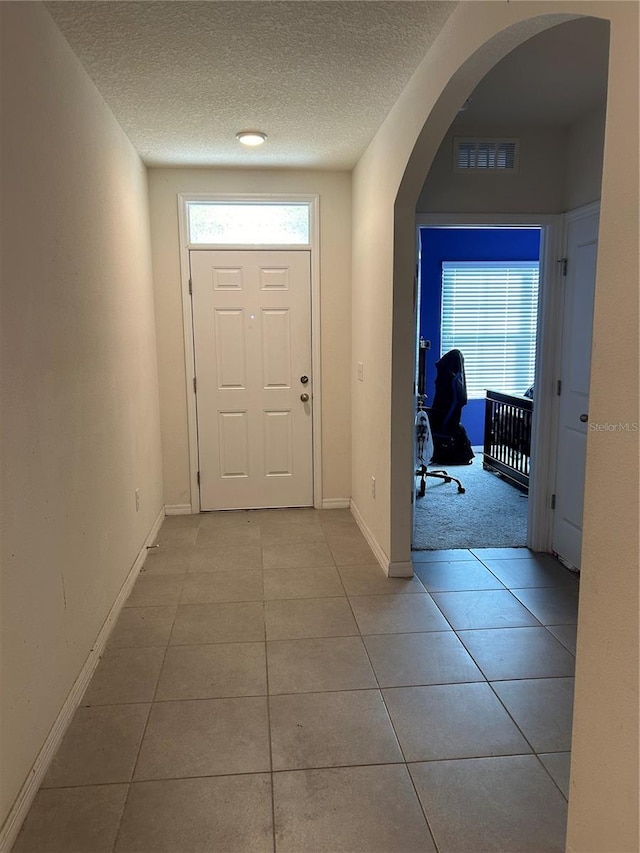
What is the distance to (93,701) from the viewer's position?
219 centimetres

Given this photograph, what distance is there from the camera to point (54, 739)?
1918mm

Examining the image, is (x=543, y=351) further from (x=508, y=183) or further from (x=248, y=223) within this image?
(x=248, y=223)

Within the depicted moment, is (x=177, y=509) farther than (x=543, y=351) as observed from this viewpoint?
Yes

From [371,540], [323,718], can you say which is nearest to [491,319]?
[371,540]

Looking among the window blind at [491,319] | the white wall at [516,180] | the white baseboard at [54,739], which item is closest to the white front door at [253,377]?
the white wall at [516,180]

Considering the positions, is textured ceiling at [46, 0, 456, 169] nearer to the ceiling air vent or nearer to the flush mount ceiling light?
the flush mount ceiling light

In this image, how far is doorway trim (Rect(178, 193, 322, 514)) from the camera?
13.8 ft

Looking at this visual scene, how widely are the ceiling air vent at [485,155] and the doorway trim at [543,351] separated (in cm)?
27

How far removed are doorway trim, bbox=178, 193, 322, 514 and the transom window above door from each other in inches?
1.1

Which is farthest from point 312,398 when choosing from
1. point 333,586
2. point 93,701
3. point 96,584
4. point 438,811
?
point 438,811

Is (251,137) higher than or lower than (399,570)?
higher

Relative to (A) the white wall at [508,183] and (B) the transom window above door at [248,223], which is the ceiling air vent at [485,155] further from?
(B) the transom window above door at [248,223]

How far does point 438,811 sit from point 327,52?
108 inches

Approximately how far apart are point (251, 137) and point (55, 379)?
207cm
